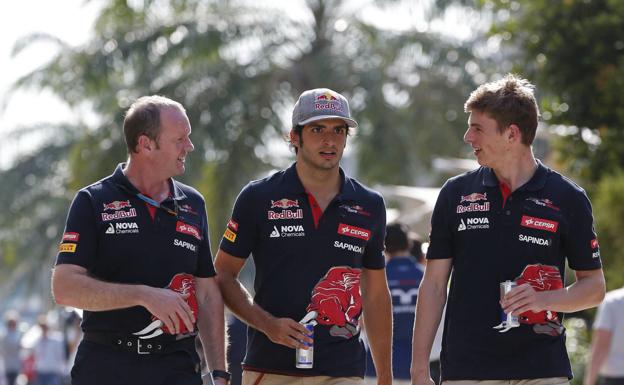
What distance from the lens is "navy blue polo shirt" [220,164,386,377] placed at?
6.87m

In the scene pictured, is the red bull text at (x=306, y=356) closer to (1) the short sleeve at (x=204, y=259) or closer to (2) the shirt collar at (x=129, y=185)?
(1) the short sleeve at (x=204, y=259)

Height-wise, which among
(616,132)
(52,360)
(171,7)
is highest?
(171,7)

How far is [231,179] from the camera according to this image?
21.6m

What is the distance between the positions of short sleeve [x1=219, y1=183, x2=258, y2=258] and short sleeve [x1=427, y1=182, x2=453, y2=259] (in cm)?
98

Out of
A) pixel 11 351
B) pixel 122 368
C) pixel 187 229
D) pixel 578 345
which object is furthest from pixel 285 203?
pixel 11 351

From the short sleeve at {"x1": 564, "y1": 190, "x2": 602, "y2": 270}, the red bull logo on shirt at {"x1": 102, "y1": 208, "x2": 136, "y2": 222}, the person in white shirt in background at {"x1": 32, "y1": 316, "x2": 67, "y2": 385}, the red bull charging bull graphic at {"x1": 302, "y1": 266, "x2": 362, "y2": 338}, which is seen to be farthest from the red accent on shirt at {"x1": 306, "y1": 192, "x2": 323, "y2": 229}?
the person in white shirt in background at {"x1": 32, "y1": 316, "x2": 67, "y2": 385}

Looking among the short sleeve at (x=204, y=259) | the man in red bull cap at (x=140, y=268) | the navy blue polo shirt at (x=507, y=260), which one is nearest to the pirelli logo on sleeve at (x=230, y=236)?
the short sleeve at (x=204, y=259)

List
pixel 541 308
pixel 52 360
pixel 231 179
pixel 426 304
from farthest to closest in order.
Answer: pixel 52 360 < pixel 231 179 < pixel 426 304 < pixel 541 308

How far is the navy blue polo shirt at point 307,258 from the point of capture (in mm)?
6867

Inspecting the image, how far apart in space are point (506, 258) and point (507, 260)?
11 mm

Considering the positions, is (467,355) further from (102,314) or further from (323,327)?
(102,314)

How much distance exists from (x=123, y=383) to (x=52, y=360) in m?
18.3

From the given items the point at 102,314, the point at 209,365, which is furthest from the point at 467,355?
the point at 102,314

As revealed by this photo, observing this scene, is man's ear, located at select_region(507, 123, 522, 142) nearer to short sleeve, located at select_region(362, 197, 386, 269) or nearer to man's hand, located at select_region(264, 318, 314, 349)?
short sleeve, located at select_region(362, 197, 386, 269)
